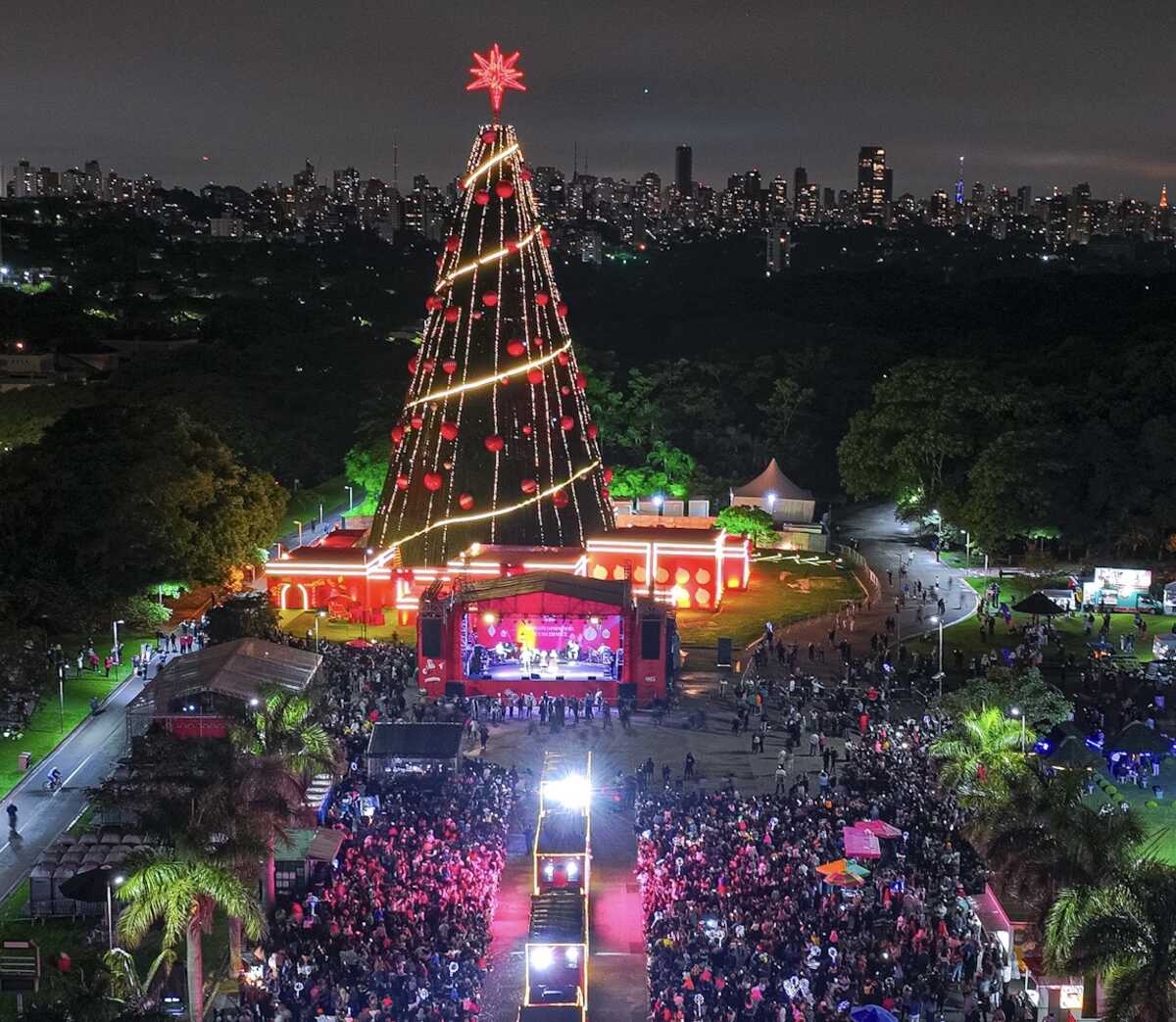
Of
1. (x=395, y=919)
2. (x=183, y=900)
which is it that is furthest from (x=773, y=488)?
(x=183, y=900)

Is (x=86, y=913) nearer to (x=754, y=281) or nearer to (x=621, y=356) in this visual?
(x=621, y=356)

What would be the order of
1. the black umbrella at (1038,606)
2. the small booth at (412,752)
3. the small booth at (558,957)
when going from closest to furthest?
the small booth at (558,957) < the small booth at (412,752) < the black umbrella at (1038,606)

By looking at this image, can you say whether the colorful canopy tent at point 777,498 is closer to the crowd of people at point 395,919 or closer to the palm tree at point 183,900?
the crowd of people at point 395,919

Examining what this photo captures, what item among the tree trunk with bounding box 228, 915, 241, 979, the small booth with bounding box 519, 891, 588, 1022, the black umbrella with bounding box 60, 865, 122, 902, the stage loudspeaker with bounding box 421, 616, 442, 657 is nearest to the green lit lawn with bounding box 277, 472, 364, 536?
the stage loudspeaker with bounding box 421, 616, 442, 657

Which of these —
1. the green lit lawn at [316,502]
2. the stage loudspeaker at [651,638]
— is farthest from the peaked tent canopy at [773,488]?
the stage loudspeaker at [651,638]

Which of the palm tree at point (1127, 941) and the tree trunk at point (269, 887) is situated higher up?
the palm tree at point (1127, 941)

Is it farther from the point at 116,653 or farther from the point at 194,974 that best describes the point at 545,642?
the point at 194,974

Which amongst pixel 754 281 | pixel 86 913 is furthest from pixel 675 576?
pixel 754 281
